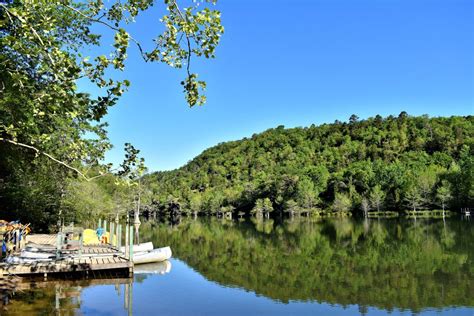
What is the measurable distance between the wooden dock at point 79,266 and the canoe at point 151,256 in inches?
141

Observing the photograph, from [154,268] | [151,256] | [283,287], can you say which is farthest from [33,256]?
[283,287]

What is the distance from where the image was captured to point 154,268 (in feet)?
77.8

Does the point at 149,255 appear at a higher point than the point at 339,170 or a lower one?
lower

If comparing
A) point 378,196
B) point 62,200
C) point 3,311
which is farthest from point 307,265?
point 378,196

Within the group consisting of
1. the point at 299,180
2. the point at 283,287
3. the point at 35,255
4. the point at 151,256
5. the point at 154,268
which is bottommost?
the point at 283,287

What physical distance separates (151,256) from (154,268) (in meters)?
1.09

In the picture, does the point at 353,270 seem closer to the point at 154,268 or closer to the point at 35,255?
the point at 154,268

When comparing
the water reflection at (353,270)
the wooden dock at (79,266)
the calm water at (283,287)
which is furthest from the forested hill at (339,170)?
the wooden dock at (79,266)

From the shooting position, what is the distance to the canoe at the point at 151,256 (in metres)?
24.0

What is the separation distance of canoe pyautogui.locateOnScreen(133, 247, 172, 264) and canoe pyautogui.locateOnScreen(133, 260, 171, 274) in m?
0.28

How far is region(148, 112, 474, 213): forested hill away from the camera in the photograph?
94438mm

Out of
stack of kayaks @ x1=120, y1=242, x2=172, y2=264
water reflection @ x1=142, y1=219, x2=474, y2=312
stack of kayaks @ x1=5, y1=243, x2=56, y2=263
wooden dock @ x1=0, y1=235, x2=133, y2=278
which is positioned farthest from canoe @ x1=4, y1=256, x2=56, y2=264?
water reflection @ x1=142, y1=219, x2=474, y2=312

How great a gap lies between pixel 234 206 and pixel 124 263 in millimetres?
112310

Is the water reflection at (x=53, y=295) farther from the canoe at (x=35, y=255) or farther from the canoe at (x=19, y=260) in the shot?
the canoe at (x=35, y=255)
